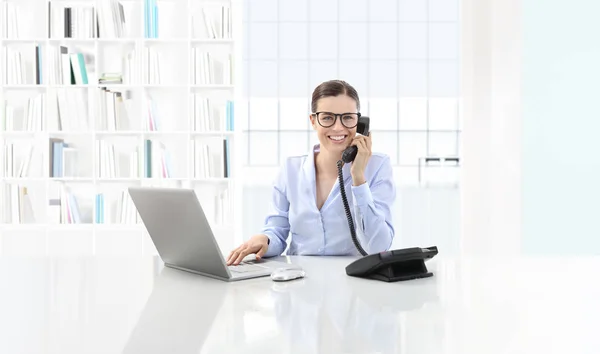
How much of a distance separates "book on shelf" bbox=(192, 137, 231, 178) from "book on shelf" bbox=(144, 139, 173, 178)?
210 millimetres

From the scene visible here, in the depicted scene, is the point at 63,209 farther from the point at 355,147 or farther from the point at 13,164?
the point at 355,147

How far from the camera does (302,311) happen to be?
110 cm

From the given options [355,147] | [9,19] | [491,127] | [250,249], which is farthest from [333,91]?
[9,19]

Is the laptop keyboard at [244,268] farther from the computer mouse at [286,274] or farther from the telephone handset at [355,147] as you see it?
the telephone handset at [355,147]

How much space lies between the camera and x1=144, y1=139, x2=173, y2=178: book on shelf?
448 centimetres

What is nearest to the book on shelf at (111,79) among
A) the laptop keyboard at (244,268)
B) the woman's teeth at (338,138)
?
the woman's teeth at (338,138)

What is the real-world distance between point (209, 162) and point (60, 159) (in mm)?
1065

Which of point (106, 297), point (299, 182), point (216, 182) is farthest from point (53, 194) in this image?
point (106, 297)

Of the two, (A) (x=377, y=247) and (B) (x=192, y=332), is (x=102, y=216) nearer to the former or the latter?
(A) (x=377, y=247)

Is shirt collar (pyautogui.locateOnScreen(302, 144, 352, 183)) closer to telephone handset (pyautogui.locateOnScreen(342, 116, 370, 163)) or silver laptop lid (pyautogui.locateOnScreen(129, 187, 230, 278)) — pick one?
telephone handset (pyautogui.locateOnScreen(342, 116, 370, 163))

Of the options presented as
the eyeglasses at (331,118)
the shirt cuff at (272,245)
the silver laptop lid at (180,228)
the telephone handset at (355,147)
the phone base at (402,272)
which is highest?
the eyeglasses at (331,118)

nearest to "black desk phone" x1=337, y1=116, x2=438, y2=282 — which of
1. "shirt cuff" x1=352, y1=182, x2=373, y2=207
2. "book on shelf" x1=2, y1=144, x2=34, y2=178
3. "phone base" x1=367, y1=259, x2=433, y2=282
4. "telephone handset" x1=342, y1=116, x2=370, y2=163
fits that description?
"phone base" x1=367, y1=259, x2=433, y2=282

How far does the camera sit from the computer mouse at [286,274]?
1.42 m

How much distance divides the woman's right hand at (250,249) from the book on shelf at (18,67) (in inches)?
128
